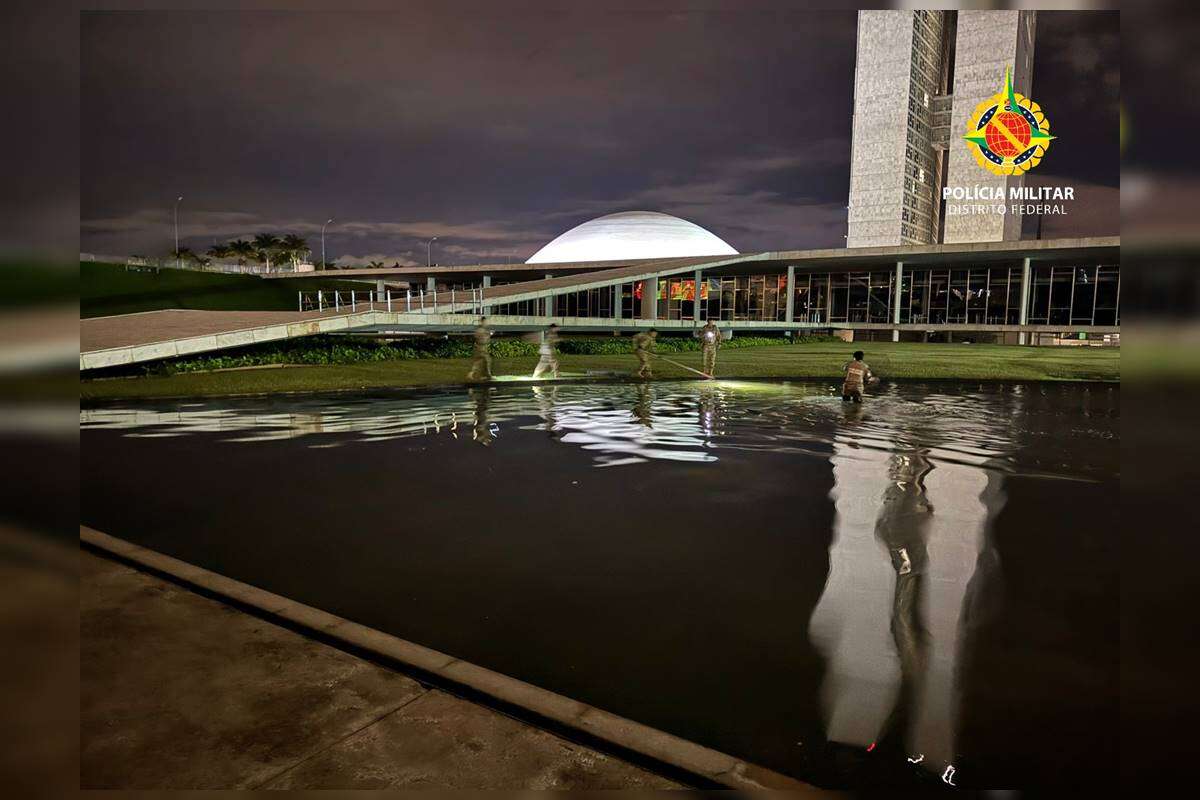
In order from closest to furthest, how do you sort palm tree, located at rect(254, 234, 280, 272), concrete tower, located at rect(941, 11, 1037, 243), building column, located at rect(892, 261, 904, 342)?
building column, located at rect(892, 261, 904, 342), concrete tower, located at rect(941, 11, 1037, 243), palm tree, located at rect(254, 234, 280, 272)

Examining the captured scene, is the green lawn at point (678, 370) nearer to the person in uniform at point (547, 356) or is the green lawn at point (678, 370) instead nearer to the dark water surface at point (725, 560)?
the person in uniform at point (547, 356)

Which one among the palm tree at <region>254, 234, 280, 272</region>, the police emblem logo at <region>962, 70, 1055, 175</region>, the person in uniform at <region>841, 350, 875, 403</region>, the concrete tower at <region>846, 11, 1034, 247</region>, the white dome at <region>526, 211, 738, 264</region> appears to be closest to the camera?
the person in uniform at <region>841, 350, 875, 403</region>

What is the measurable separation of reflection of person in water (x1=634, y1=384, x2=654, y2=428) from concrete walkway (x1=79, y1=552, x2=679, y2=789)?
31.1ft

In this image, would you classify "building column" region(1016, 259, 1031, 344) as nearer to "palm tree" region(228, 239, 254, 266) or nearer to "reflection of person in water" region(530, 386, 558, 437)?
"reflection of person in water" region(530, 386, 558, 437)

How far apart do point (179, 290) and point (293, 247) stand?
48.0 metres

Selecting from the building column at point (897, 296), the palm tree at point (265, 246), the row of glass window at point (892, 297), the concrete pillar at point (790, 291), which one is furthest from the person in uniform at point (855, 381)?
the palm tree at point (265, 246)

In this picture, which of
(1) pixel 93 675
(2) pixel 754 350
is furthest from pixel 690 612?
(2) pixel 754 350

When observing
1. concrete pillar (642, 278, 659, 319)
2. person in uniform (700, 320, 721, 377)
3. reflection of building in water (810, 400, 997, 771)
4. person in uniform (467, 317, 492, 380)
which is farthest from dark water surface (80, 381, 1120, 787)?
concrete pillar (642, 278, 659, 319)

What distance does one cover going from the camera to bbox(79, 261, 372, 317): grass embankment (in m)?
52.6

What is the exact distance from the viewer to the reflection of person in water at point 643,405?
13859 mm

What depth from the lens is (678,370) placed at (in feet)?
84.0

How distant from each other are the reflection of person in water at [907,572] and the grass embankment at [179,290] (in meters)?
51.8

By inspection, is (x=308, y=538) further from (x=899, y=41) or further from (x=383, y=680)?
(x=899, y=41)

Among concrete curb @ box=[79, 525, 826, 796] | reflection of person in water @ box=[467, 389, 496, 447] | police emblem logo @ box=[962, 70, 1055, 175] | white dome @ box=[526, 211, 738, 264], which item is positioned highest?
police emblem logo @ box=[962, 70, 1055, 175]
